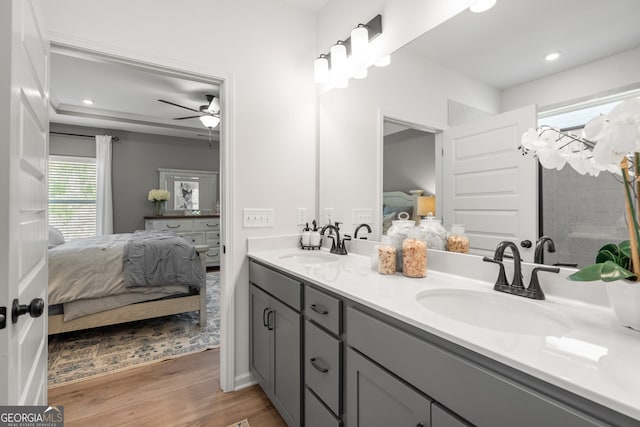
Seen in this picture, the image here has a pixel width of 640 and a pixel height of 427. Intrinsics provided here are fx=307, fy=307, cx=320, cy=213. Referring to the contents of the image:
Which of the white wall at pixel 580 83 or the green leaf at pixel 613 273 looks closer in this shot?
the green leaf at pixel 613 273

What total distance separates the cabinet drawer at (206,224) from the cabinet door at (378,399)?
5143 mm

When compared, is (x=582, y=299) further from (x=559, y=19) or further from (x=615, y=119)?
(x=559, y=19)

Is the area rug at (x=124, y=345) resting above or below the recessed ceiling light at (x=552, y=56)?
below

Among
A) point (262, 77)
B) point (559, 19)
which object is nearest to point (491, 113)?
point (559, 19)

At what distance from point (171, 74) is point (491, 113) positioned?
1.77 m

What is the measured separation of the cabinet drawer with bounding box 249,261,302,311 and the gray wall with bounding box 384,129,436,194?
0.80 meters

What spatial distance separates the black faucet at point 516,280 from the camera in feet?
3.34

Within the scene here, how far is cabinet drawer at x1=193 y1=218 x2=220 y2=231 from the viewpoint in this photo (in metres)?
5.65

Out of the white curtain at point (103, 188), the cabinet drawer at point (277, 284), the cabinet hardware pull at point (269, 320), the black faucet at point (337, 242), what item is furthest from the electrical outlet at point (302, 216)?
the white curtain at point (103, 188)

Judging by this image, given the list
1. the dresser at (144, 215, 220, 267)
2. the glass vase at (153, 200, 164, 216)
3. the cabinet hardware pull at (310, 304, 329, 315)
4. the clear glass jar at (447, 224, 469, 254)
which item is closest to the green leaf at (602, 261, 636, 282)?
the clear glass jar at (447, 224, 469, 254)

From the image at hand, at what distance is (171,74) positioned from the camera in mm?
1858

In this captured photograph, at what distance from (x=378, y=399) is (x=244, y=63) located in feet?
6.64

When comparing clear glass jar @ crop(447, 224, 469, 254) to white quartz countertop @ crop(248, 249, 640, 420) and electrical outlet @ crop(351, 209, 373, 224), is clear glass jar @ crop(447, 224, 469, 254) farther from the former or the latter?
electrical outlet @ crop(351, 209, 373, 224)

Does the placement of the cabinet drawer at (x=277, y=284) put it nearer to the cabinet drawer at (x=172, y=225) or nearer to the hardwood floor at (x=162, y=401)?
the hardwood floor at (x=162, y=401)
